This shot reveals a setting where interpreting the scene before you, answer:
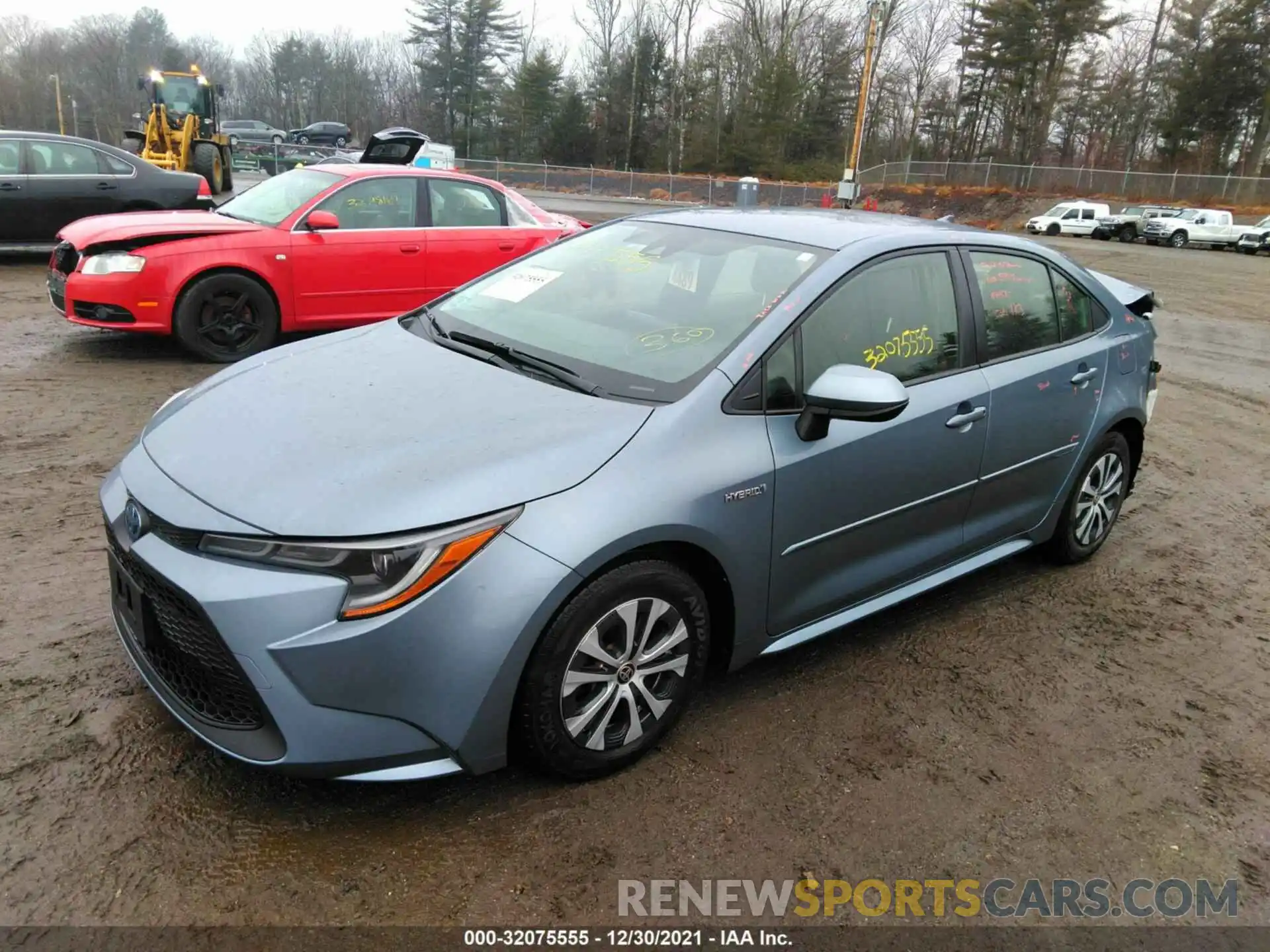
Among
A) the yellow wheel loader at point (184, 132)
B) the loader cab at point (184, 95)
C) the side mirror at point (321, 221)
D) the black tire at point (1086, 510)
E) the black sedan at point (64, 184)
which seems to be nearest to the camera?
the black tire at point (1086, 510)

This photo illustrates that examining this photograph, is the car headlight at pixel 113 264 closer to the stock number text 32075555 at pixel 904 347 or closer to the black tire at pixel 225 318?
the black tire at pixel 225 318

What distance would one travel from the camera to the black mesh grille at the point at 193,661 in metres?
2.33

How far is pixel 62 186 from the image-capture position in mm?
10656

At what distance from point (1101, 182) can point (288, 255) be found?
174 ft

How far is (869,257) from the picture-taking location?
11.1 feet

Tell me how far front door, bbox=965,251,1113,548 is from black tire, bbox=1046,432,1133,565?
19 centimetres

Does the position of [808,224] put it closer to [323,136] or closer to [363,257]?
[363,257]

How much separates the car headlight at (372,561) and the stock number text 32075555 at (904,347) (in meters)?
1.73

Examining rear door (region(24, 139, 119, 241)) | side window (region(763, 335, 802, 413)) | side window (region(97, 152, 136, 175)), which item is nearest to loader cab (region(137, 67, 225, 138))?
side window (region(97, 152, 136, 175))

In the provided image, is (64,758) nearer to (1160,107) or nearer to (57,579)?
(57,579)

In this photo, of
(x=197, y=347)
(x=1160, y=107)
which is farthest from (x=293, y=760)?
(x=1160, y=107)

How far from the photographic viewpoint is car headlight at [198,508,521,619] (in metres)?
2.29

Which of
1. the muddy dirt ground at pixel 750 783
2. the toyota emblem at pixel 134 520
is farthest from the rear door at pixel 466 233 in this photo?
the toyota emblem at pixel 134 520

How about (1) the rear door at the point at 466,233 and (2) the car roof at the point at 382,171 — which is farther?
(1) the rear door at the point at 466,233
